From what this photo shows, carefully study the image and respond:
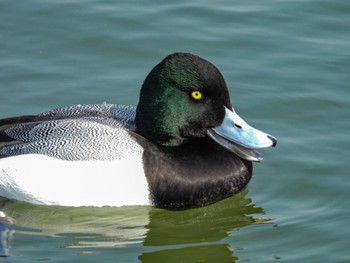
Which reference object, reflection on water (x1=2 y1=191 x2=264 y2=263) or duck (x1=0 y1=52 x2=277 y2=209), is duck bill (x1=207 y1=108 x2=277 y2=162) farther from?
reflection on water (x1=2 y1=191 x2=264 y2=263)

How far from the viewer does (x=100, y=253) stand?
7.66m

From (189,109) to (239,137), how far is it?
1.67 feet

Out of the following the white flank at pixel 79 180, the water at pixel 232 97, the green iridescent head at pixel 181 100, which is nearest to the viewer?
the water at pixel 232 97

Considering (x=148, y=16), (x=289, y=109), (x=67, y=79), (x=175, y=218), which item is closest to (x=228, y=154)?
(x=175, y=218)

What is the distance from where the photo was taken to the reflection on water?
7762mm

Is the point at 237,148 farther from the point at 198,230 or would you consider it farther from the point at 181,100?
the point at 198,230

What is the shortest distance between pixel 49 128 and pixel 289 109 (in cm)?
276

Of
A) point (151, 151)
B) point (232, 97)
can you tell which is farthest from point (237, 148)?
point (232, 97)

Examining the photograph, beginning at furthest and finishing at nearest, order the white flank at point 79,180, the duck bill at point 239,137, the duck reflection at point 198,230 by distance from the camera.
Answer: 1. the duck bill at point 239,137
2. the white flank at point 79,180
3. the duck reflection at point 198,230

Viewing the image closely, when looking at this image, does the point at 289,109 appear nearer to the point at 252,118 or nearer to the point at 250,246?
the point at 252,118

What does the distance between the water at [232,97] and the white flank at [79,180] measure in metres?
0.17

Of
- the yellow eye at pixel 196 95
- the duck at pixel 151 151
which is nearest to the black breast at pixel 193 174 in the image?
the duck at pixel 151 151

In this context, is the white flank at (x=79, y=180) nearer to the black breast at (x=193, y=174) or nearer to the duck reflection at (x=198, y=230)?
the black breast at (x=193, y=174)

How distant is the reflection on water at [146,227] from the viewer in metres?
7.76
